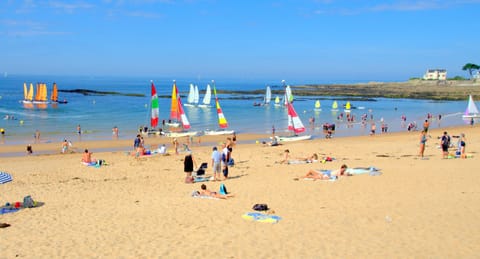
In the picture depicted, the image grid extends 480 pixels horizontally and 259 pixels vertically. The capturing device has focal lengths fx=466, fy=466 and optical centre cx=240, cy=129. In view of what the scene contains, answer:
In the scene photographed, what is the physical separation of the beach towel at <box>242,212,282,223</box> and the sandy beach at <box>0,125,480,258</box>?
0.18 metres

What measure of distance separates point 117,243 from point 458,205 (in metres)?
8.15

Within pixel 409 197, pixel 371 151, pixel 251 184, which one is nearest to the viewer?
pixel 409 197

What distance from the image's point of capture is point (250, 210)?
11609 millimetres

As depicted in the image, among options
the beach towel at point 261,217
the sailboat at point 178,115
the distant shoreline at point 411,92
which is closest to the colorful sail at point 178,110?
the sailboat at point 178,115

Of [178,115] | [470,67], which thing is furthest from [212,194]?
[470,67]

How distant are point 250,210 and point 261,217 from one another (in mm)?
854

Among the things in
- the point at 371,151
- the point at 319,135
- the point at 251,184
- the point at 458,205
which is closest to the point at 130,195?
the point at 251,184

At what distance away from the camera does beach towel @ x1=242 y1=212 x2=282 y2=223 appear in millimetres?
10530

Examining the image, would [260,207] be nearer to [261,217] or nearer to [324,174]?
[261,217]

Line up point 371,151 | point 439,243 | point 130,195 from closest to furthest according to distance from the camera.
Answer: point 439,243 → point 130,195 → point 371,151

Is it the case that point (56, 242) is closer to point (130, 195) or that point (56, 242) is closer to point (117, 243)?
point (117, 243)

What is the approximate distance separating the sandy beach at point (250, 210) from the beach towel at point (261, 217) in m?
0.18

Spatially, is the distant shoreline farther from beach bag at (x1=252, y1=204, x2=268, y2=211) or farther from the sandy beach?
beach bag at (x1=252, y1=204, x2=268, y2=211)

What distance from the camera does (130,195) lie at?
45.8 ft
